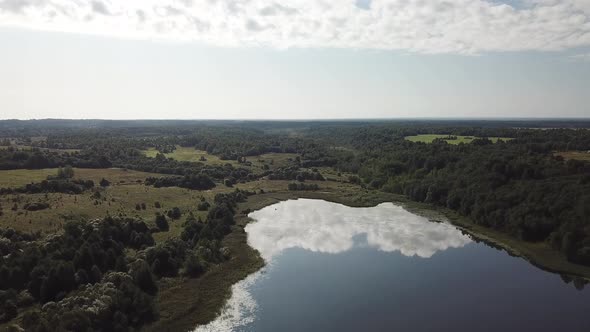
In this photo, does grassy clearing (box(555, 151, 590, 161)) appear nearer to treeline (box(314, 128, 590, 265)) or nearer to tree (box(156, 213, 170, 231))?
treeline (box(314, 128, 590, 265))

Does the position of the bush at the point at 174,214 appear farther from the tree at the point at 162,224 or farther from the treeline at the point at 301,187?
the treeline at the point at 301,187

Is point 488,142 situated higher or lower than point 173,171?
higher

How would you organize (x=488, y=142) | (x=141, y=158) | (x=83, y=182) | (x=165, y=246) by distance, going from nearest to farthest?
(x=165, y=246), (x=83, y=182), (x=488, y=142), (x=141, y=158)

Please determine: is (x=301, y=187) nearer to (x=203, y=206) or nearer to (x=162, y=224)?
(x=203, y=206)

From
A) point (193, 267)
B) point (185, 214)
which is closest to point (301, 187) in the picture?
point (185, 214)

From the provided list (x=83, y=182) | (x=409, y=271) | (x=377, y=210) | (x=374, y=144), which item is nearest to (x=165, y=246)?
(x=409, y=271)

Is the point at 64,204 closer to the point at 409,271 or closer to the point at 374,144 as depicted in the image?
the point at 409,271

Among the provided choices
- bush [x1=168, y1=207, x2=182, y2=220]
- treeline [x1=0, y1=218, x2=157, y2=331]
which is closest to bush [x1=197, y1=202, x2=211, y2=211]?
bush [x1=168, y1=207, x2=182, y2=220]
